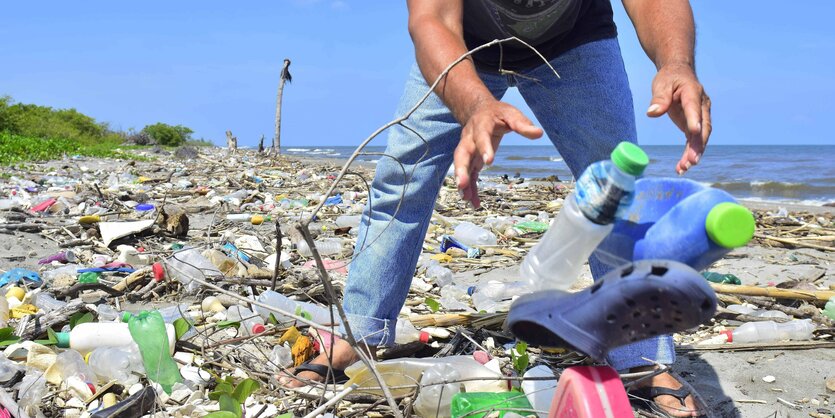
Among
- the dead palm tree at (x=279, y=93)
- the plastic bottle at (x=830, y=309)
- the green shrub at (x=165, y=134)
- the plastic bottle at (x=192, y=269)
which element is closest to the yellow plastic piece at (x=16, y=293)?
the plastic bottle at (x=192, y=269)

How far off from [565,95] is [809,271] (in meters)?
2.87

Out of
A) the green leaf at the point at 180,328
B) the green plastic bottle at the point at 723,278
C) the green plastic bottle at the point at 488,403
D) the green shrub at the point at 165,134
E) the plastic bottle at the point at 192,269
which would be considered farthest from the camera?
the green shrub at the point at 165,134

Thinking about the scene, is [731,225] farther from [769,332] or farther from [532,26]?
[769,332]

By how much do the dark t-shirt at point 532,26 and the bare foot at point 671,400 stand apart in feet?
3.64

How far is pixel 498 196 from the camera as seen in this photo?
783 cm

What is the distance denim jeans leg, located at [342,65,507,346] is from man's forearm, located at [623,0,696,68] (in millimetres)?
570

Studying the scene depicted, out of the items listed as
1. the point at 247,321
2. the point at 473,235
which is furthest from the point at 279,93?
the point at 247,321

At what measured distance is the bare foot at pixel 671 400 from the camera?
2.00 meters

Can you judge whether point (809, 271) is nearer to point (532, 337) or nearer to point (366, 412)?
point (366, 412)

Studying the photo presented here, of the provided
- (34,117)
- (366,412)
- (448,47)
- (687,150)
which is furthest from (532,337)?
(34,117)

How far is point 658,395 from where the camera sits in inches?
80.9

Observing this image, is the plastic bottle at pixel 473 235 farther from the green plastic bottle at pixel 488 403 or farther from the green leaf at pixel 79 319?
the green plastic bottle at pixel 488 403

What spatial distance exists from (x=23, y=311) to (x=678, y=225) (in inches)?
111

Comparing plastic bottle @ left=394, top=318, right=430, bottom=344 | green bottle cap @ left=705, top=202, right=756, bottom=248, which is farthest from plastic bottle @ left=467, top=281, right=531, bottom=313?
green bottle cap @ left=705, top=202, right=756, bottom=248
